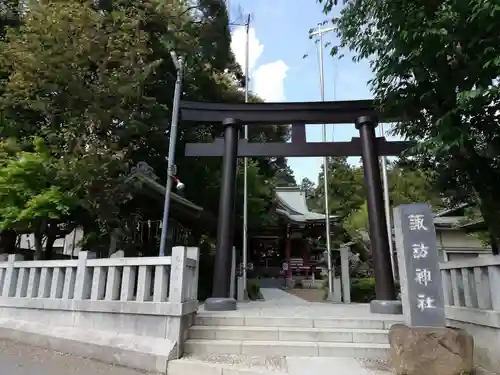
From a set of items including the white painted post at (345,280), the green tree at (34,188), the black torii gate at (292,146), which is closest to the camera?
the green tree at (34,188)

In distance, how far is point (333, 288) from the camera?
42.1 ft

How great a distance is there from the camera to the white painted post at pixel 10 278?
7738mm

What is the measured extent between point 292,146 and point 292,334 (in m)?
5.11

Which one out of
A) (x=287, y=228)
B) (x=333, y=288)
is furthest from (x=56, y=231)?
(x=287, y=228)

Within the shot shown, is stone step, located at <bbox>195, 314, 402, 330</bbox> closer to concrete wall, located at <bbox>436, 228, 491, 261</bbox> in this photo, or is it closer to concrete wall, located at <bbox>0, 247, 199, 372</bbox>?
concrete wall, located at <bbox>0, 247, 199, 372</bbox>

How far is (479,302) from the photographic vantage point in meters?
5.36

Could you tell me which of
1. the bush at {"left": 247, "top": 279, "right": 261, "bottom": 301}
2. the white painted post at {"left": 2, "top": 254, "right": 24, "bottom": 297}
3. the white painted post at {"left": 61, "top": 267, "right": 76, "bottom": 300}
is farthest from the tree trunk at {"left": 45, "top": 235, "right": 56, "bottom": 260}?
the bush at {"left": 247, "top": 279, "right": 261, "bottom": 301}

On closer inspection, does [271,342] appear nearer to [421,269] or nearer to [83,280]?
[421,269]

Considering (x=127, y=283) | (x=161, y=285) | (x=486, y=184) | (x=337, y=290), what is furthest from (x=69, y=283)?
(x=337, y=290)

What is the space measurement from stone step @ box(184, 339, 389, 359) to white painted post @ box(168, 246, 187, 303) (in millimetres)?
804

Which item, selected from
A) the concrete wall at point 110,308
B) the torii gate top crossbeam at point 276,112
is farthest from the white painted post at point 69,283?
the torii gate top crossbeam at point 276,112

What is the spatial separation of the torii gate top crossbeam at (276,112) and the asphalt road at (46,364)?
618 cm

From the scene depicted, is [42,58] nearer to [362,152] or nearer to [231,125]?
[231,125]

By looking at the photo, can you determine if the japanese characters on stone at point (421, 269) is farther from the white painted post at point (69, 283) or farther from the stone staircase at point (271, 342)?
the white painted post at point (69, 283)
